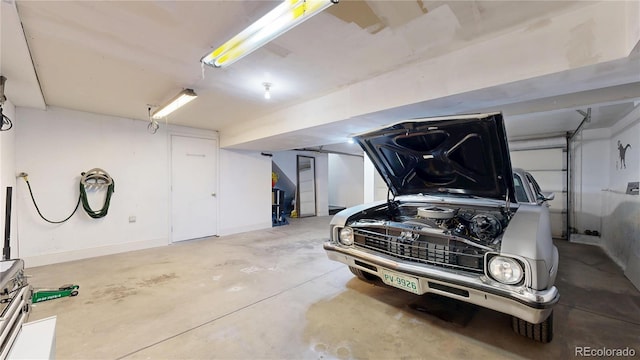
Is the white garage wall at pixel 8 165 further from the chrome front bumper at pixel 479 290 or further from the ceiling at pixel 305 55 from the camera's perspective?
the chrome front bumper at pixel 479 290

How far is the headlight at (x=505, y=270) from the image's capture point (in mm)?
1535

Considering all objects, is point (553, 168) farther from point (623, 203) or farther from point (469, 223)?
point (469, 223)

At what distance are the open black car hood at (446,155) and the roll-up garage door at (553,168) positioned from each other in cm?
439

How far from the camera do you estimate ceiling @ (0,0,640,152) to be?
165 centimetres

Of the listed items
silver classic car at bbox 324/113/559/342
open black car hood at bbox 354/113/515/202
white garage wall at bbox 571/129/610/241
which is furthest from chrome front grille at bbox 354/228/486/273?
white garage wall at bbox 571/129/610/241

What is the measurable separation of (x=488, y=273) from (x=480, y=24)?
174 cm

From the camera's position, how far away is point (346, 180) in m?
10.6

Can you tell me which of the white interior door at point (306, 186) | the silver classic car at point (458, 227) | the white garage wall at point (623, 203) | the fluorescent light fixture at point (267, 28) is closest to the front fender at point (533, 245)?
the silver classic car at point (458, 227)

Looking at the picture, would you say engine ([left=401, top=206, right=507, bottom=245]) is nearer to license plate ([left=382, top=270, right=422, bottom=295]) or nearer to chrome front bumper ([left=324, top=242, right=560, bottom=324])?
chrome front bumper ([left=324, top=242, right=560, bottom=324])

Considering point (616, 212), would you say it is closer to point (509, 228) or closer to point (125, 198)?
point (509, 228)

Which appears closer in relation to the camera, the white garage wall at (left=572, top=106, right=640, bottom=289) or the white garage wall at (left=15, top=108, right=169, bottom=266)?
the white garage wall at (left=572, top=106, right=640, bottom=289)

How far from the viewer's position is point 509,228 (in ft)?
5.58

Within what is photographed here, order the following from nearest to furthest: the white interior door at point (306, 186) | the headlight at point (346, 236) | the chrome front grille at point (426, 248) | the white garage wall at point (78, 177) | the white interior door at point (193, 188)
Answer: the chrome front grille at point (426, 248)
the headlight at point (346, 236)
the white garage wall at point (78, 177)
the white interior door at point (193, 188)
the white interior door at point (306, 186)

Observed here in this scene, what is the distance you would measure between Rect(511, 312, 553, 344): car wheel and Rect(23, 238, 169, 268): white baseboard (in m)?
5.58
